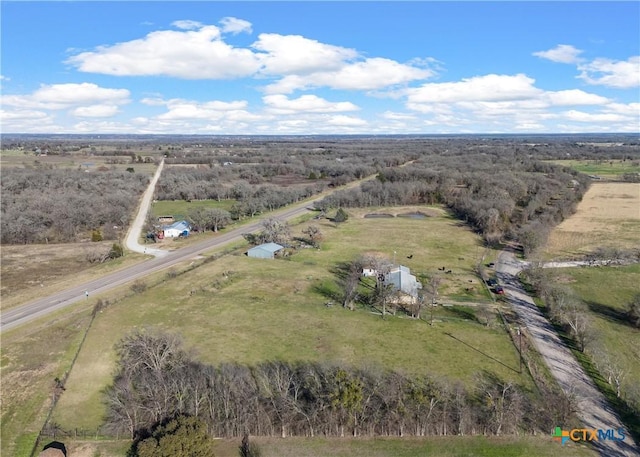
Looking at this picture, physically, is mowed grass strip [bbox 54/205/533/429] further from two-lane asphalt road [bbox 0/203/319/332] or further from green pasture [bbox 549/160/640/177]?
green pasture [bbox 549/160/640/177]

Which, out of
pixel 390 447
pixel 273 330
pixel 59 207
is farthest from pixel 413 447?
pixel 59 207

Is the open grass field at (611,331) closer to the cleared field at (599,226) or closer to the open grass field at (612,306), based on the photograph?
the open grass field at (612,306)

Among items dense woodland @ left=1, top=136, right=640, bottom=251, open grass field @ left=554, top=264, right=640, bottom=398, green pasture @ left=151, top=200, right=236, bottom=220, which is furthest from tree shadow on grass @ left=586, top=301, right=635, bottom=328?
green pasture @ left=151, top=200, right=236, bottom=220

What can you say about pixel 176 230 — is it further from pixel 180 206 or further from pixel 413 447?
pixel 413 447

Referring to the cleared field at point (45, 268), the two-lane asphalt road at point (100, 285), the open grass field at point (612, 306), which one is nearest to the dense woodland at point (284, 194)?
the cleared field at point (45, 268)

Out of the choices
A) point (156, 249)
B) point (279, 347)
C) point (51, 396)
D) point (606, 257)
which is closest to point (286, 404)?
point (279, 347)

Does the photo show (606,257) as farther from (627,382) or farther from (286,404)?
(286,404)
